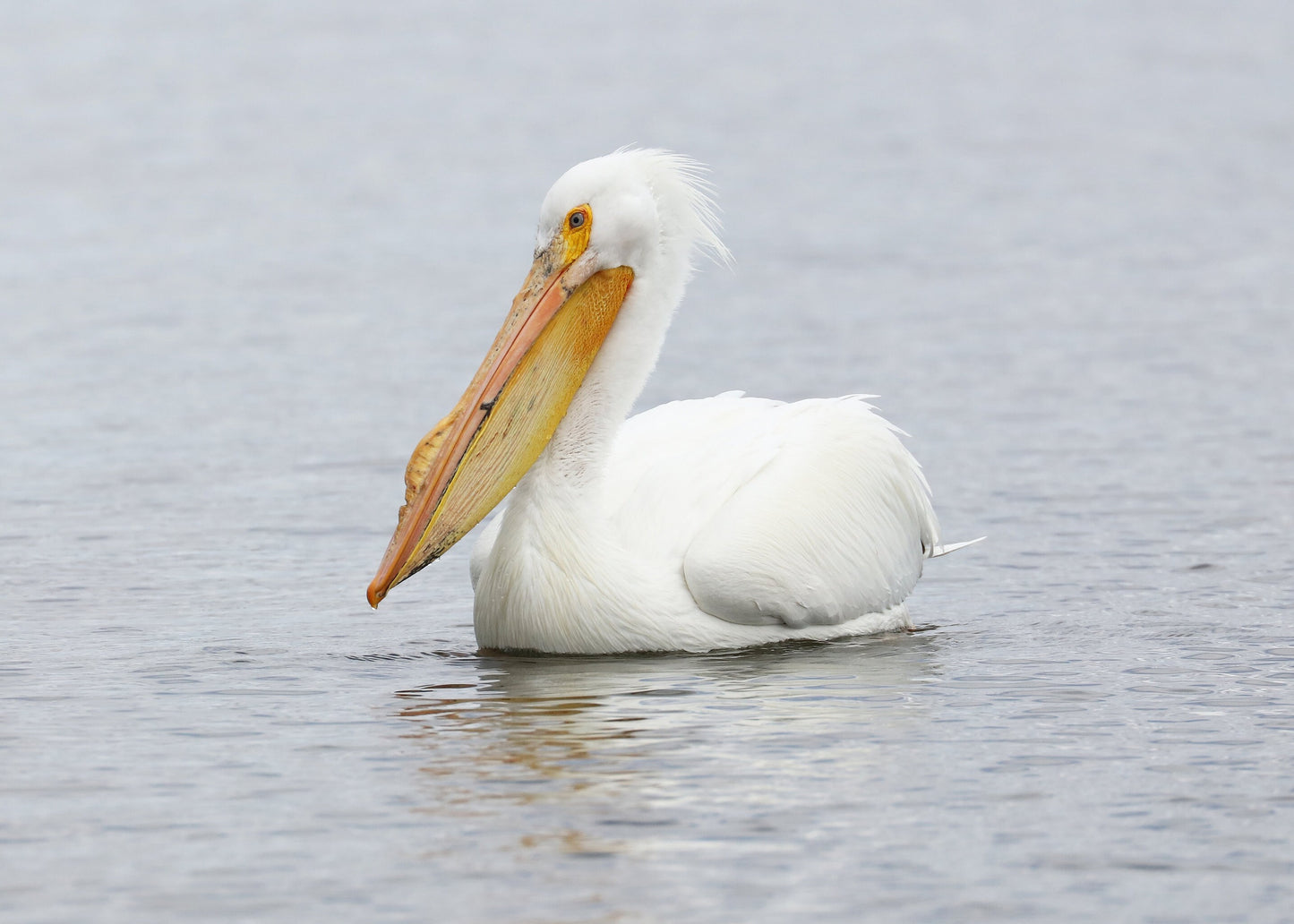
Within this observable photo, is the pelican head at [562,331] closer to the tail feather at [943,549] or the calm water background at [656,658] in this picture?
the calm water background at [656,658]

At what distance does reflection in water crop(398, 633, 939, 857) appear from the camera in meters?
4.56

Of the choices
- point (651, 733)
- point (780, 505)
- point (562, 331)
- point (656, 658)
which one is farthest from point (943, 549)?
point (651, 733)

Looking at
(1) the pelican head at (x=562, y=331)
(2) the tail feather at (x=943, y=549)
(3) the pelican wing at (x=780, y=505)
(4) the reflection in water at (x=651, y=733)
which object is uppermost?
(1) the pelican head at (x=562, y=331)

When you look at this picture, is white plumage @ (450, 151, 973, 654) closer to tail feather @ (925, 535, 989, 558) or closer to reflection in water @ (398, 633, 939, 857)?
reflection in water @ (398, 633, 939, 857)

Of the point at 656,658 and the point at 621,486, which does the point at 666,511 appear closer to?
the point at 621,486

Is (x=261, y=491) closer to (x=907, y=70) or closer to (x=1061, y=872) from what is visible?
(x=1061, y=872)

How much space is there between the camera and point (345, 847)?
171 inches

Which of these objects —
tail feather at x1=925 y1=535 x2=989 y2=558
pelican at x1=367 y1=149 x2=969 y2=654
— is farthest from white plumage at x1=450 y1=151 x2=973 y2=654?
tail feather at x1=925 y1=535 x2=989 y2=558

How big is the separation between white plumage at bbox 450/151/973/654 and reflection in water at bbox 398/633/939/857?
116mm

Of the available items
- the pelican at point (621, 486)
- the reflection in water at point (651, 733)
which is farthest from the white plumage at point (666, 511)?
the reflection in water at point (651, 733)

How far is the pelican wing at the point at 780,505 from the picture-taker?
593cm

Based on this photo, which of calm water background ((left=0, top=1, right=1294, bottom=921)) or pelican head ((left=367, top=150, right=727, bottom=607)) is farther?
pelican head ((left=367, top=150, right=727, bottom=607))

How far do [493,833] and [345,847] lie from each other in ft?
0.98

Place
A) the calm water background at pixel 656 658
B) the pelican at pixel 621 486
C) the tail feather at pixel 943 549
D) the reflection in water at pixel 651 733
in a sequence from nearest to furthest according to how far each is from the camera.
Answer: the calm water background at pixel 656 658 → the reflection in water at pixel 651 733 → the pelican at pixel 621 486 → the tail feather at pixel 943 549
